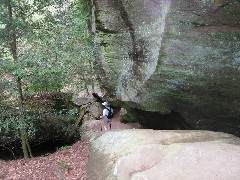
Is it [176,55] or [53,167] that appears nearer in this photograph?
[176,55]

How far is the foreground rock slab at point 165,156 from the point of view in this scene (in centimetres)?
664

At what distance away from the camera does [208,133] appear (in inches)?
365

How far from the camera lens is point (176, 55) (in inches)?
392

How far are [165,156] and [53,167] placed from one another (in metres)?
Answer: 5.85

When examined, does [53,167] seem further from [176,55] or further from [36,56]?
[176,55]

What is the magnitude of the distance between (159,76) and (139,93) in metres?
1.46

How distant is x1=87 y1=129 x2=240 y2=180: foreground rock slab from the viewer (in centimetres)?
664

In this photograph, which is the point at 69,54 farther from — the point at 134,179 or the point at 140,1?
the point at 134,179

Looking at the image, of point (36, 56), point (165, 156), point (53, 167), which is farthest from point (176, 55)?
point (53, 167)

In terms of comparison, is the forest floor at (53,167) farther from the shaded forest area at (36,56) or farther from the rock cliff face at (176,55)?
the rock cliff face at (176,55)

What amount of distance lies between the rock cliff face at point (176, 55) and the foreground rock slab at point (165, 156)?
5.37ft

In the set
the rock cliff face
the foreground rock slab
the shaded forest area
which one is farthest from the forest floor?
the rock cliff face

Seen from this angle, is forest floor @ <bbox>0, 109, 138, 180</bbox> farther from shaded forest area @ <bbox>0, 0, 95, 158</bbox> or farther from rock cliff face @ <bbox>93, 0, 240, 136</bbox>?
rock cliff face @ <bbox>93, 0, 240, 136</bbox>

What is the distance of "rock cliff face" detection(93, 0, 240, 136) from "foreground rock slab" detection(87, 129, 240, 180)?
1637mm
